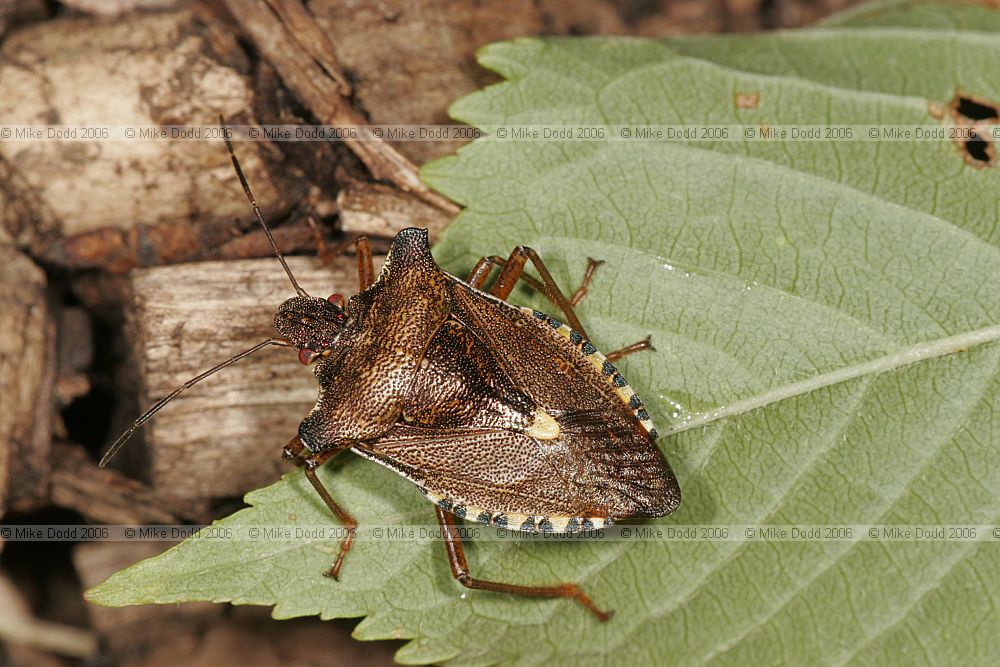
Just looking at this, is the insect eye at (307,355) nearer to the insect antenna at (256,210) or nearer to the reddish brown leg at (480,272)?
the insect antenna at (256,210)

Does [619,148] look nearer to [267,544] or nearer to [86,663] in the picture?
[267,544]

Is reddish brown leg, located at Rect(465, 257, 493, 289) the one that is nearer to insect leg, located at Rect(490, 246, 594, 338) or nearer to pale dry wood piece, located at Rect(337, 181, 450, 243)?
insect leg, located at Rect(490, 246, 594, 338)

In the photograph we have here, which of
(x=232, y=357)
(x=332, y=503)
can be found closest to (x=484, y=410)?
(x=332, y=503)

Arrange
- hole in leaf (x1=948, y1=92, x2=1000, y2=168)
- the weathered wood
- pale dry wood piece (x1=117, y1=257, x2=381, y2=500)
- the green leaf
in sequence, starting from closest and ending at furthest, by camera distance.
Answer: the green leaf
hole in leaf (x1=948, y1=92, x2=1000, y2=168)
pale dry wood piece (x1=117, y1=257, x2=381, y2=500)
the weathered wood

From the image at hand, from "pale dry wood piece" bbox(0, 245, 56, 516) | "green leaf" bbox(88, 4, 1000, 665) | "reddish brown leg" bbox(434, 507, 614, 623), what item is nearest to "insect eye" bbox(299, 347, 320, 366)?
"green leaf" bbox(88, 4, 1000, 665)

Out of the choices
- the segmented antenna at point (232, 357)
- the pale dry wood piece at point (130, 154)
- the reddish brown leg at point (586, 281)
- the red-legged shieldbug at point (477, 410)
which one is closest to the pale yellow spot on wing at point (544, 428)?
the red-legged shieldbug at point (477, 410)

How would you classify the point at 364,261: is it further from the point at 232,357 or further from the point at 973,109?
the point at 973,109

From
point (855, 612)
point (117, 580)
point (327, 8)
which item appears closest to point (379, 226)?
point (327, 8)
